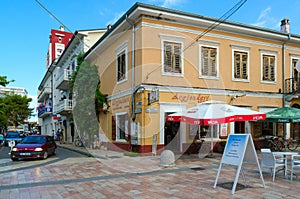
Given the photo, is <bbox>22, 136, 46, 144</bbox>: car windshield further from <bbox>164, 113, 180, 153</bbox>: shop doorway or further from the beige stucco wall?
<bbox>164, 113, 180, 153</bbox>: shop doorway

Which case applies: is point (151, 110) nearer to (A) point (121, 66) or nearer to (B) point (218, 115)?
(B) point (218, 115)

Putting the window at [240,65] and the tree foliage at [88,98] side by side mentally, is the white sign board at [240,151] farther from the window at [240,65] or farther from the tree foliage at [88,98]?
the tree foliage at [88,98]

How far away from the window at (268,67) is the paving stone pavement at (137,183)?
8.86 meters

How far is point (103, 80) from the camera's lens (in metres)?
18.7

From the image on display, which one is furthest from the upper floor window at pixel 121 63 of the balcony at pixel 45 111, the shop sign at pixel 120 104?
the balcony at pixel 45 111

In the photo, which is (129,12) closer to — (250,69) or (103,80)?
(103,80)

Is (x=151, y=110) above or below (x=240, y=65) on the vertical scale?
below

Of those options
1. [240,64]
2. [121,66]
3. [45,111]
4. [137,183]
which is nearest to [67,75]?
[121,66]

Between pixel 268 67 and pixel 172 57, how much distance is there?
7.13 metres

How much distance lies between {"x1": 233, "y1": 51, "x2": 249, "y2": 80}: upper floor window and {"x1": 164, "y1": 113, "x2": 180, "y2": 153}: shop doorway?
4.96 metres

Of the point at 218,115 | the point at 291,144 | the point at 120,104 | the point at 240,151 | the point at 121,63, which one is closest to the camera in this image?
the point at 240,151

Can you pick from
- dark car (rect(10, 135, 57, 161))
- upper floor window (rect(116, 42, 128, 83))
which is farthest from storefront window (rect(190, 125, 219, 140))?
dark car (rect(10, 135, 57, 161))

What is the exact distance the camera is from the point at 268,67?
16984 mm

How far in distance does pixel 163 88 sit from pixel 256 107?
21.8 ft
